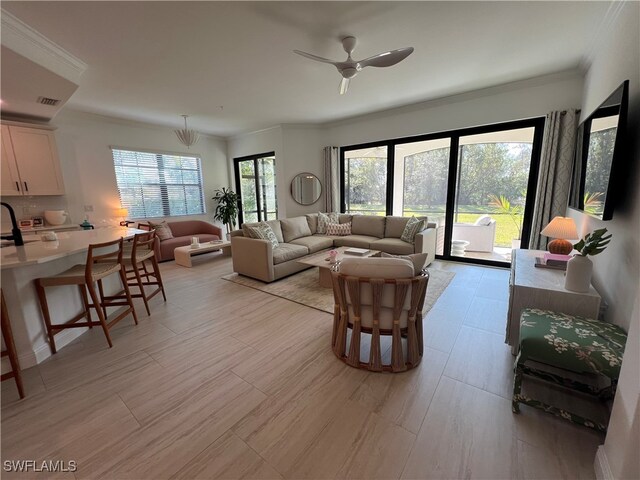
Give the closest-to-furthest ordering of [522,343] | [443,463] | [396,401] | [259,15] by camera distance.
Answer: [443,463]
[522,343]
[396,401]
[259,15]

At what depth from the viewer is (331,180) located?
19.3 feet

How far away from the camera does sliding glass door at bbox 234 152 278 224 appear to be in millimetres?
6641

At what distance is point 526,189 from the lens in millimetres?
3980

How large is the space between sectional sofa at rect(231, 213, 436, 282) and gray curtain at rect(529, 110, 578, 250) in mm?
1501

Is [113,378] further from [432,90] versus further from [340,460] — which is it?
[432,90]

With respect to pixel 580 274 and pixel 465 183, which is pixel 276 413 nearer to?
pixel 580 274

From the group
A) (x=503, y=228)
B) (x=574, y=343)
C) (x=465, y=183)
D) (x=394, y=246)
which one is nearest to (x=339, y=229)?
(x=394, y=246)

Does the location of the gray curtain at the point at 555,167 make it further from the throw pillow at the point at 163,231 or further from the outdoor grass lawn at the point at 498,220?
the throw pillow at the point at 163,231

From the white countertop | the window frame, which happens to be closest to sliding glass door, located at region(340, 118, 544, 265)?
the window frame

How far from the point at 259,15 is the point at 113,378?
3181mm

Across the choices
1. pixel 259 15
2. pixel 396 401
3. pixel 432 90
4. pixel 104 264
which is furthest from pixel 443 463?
pixel 432 90

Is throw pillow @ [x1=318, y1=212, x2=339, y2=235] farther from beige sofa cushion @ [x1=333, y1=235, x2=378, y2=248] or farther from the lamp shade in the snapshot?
the lamp shade

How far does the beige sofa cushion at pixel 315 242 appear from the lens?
176 inches

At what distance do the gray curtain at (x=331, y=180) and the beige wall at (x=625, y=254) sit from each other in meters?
4.08
